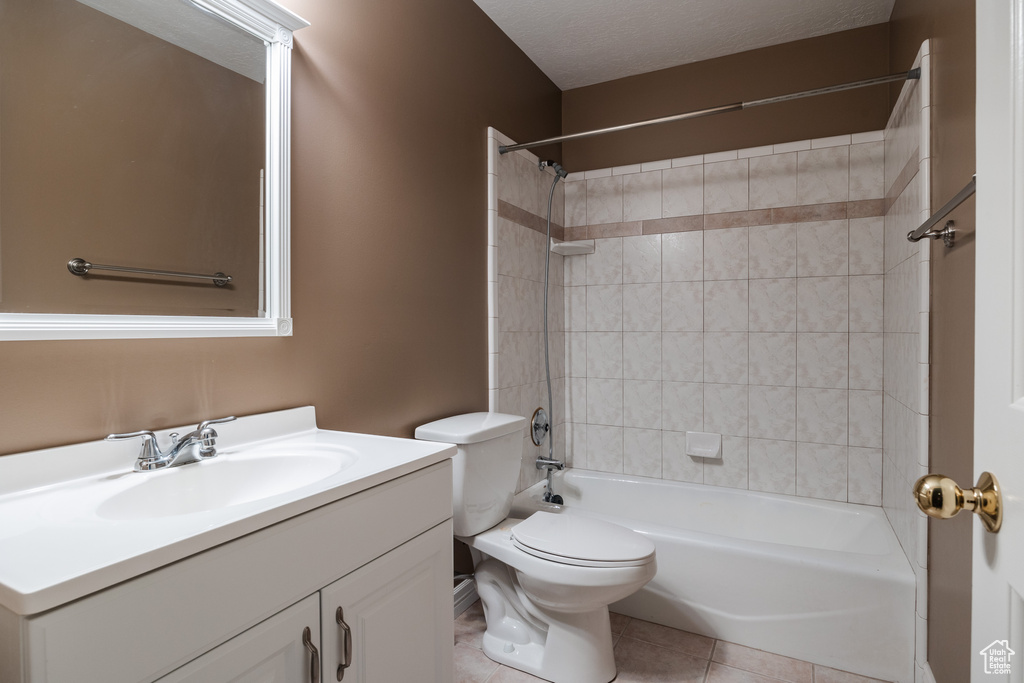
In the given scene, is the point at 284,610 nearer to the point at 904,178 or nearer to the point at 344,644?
the point at 344,644

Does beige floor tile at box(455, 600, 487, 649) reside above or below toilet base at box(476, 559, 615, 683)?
below

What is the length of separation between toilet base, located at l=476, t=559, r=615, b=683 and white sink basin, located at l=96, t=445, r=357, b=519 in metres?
0.97

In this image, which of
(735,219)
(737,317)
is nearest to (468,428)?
(737,317)

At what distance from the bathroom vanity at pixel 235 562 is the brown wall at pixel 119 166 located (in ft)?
1.01

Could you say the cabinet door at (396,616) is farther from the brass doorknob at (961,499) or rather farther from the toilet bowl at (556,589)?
the brass doorknob at (961,499)

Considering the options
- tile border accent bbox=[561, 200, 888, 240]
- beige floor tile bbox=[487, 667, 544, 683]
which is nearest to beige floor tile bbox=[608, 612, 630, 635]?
beige floor tile bbox=[487, 667, 544, 683]

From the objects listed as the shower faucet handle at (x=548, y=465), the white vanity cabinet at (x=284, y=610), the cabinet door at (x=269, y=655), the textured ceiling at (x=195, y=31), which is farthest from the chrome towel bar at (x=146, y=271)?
the shower faucet handle at (x=548, y=465)

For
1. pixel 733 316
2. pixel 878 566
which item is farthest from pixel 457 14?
pixel 878 566

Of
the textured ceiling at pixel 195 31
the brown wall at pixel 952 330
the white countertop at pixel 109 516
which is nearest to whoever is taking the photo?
the white countertop at pixel 109 516

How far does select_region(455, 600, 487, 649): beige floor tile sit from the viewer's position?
194 centimetres

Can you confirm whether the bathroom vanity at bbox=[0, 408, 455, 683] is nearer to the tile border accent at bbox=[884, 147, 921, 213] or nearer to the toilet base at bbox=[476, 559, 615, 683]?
the toilet base at bbox=[476, 559, 615, 683]

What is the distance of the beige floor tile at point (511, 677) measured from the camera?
1715 mm

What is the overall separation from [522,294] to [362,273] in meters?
1.04

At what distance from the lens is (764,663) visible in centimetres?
180
